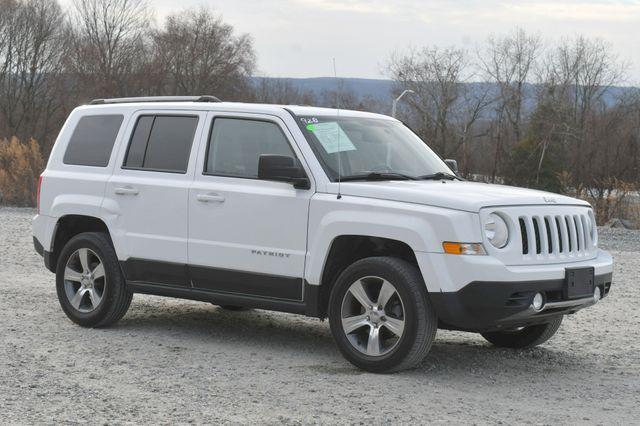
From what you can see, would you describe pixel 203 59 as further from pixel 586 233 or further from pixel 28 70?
pixel 586 233

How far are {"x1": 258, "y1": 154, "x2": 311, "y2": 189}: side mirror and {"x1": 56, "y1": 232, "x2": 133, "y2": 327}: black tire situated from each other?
190cm

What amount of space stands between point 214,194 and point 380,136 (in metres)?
1.43

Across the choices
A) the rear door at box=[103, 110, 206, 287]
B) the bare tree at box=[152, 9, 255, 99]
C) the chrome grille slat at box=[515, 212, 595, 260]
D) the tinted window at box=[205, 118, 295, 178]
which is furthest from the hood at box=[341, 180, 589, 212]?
the bare tree at box=[152, 9, 255, 99]

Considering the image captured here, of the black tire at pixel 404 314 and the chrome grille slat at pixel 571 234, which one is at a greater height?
the chrome grille slat at pixel 571 234

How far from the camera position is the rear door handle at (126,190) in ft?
26.6

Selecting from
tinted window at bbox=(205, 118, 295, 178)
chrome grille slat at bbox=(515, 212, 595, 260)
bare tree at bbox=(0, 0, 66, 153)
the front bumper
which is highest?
bare tree at bbox=(0, 0, 66, 153)

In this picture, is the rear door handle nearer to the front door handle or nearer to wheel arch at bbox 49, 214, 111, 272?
wheel arch at bbox 49, 214, 111, 272

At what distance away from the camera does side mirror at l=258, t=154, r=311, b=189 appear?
696 cm

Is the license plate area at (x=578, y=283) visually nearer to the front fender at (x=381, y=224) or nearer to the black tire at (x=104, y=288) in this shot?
the front fender at (x=381, y=224)

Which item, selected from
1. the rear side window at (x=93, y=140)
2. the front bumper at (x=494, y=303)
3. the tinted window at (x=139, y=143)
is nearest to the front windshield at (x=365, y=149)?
the front bumper at (x=494, y=303)

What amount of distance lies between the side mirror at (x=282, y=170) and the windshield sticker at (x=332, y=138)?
32 centimetres

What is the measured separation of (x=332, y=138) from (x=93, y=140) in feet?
8.14

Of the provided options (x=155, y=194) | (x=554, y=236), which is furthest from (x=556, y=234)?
(x=155, y=194)

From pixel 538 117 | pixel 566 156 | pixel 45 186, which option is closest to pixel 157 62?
pixel 538 117
